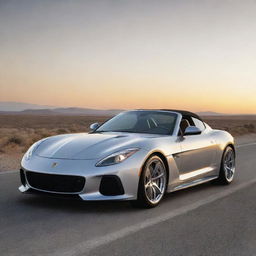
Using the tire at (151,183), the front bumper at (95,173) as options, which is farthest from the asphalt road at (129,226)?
the front bumper at (95,173)

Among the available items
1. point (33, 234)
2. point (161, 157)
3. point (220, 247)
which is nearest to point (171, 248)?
point (220, 247)

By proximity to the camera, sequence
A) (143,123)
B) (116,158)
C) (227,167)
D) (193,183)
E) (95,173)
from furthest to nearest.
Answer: (227,167) < (143,123) < (193,183) < (116,158) < (95,173)

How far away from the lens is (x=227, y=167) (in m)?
9.07

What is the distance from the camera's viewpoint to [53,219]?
18.9 feet

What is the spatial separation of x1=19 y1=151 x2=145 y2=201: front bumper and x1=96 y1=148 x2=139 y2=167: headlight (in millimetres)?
62

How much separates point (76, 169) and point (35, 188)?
695 mm

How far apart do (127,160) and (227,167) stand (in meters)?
3.41

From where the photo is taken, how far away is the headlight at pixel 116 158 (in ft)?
20.3

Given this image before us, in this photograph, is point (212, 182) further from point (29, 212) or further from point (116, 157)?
point (29, 212)

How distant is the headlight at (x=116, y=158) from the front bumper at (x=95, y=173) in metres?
0.06

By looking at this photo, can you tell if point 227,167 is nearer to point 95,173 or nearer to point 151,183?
point 151,183

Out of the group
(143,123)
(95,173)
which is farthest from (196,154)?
(95,173)

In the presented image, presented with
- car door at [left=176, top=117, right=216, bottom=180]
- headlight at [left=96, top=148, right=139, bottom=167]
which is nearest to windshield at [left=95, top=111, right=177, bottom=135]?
car door at [left=176, top=117, right=216, bottom=180]

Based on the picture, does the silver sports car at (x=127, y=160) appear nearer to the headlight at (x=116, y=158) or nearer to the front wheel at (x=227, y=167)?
the headlight at (x=116, y=158)
